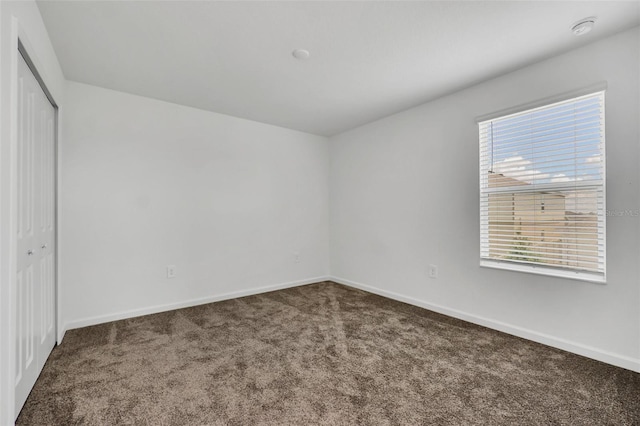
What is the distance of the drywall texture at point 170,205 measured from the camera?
2.89 meters

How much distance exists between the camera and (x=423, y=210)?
3.44m

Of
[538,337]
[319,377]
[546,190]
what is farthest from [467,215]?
[319,377]

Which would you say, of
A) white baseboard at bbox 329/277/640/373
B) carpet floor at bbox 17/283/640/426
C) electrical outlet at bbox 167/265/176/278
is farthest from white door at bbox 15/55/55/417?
white baseboard at bbox 329/277/640/373

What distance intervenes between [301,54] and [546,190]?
7.70 ft

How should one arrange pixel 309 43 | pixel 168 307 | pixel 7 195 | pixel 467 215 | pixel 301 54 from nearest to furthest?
1. pixel 7 195
2. pixel 309 43
3. pixel 301 54
4. pixel 467 215
5. pixel 168 307

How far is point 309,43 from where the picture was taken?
7.30 ft

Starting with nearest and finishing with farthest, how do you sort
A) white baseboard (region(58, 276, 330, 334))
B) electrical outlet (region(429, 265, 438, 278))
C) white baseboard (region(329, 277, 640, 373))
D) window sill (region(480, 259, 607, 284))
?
white baseboard (region(329, 277, 640, 373))
window sill (region(480, 259, 607, 284))
white baseboard (region(58, 276, 330, 334))
electrical outlet (region(429, 265, 438, 278))

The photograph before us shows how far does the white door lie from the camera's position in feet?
5.46

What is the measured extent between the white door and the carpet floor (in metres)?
0.21

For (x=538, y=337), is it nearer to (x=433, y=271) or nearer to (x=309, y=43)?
(x=433, y=271)

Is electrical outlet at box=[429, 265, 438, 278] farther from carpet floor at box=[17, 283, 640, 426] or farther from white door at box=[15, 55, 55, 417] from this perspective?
white door at box=[15, 55, 55, 417]

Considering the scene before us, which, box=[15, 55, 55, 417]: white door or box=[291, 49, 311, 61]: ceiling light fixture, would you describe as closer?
box=[15, 55, 55, 417]: white door

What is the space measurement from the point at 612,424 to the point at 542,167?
71.9 inches

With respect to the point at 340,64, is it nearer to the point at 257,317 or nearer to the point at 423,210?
the point at 423,210
